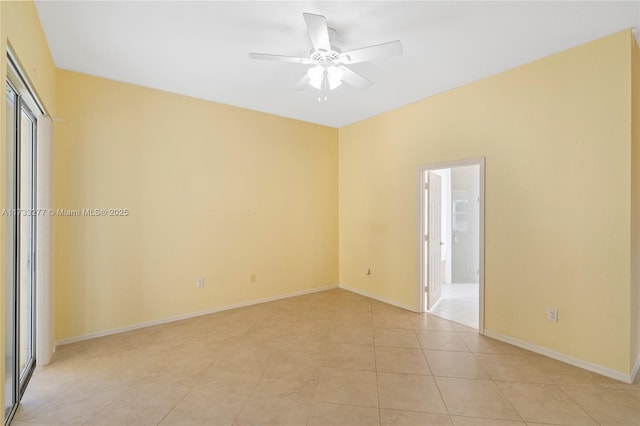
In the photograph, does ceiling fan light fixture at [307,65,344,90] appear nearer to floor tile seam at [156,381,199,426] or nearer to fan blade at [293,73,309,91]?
fan blade at [293,73,309,91]

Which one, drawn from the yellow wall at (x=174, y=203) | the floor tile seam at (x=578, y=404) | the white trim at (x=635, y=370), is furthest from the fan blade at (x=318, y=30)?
the white trim at (x=635, y=370)

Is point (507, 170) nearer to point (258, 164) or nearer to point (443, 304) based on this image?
point (443, 304)

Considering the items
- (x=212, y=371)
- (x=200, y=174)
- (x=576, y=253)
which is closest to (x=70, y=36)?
(x=200, y=174)

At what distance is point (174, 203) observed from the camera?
3746 millimetres

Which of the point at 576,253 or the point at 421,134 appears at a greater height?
the point at 421,134

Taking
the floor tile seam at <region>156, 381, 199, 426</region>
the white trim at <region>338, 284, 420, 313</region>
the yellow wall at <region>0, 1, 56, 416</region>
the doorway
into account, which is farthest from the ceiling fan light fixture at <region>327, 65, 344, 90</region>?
the white trim at <region>338, 284, 420, 313</region>

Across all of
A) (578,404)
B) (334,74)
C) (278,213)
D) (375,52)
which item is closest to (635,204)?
(578,404)

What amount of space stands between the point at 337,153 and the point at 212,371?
3.91m

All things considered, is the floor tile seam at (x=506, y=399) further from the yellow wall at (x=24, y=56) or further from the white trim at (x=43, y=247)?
the white trim at (x=43, y=247)

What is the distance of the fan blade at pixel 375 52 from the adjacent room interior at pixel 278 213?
2cm

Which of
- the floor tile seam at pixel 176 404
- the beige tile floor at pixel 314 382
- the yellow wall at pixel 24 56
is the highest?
the yellow wall at pixel 24 56

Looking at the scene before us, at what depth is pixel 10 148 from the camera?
1969mm

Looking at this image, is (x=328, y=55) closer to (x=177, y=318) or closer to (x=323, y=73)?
(x=323, y=73)

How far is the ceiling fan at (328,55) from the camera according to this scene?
2.03 metres
